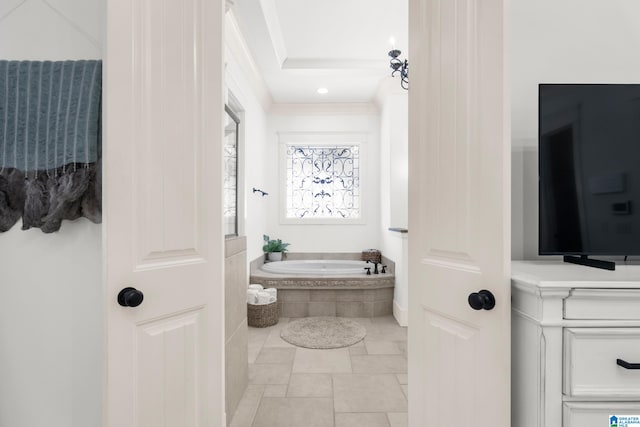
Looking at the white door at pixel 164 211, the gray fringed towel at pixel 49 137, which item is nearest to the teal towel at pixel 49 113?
the gray fringed towel at pixel 49 137

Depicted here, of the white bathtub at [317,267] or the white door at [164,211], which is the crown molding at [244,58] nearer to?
the white door at [164,211]

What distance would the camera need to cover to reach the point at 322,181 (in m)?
5.28

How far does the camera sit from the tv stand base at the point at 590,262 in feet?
3.66

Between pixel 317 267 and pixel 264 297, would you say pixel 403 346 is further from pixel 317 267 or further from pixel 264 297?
pixel 317 267

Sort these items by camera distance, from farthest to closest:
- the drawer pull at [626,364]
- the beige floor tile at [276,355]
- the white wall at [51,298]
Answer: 1. the beige floor tile at [276,355]
2. the white wall at [51,298]
3. the drawer pull at [626,364]

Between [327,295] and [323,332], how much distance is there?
23.8 inches

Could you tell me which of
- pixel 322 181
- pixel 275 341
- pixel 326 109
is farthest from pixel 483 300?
pixel 326 109

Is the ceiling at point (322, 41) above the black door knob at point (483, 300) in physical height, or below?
above

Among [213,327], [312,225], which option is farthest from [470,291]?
[312,225]

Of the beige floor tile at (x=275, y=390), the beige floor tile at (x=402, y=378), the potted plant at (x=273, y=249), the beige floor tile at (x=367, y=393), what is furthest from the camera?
the potted plant at (x=273, y=249)

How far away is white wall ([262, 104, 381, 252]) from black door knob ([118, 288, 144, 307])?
4.16m

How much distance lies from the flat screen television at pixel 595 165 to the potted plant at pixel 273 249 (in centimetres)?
402

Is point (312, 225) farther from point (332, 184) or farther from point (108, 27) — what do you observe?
point (108, 27)

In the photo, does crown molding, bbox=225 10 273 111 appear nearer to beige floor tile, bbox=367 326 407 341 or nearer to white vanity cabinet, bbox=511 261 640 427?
white vanity cabinet, bbox=511 261 640 427
